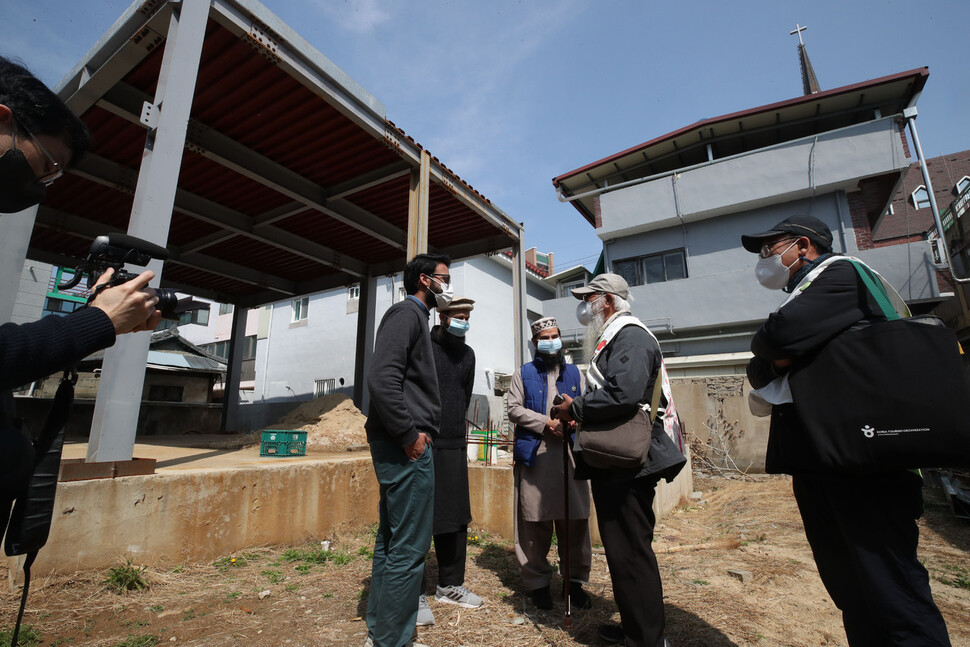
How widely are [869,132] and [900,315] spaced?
12764mm

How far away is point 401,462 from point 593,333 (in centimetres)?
150

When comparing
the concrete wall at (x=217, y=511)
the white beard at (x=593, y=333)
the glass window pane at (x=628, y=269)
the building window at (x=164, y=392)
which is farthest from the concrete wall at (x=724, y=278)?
the building window at (x=164, y=392)

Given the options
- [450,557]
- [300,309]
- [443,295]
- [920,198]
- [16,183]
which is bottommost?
[450,557]

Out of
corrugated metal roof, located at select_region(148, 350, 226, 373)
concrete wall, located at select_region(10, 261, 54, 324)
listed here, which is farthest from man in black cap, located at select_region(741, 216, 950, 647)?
concrete wall, located at select_region(10, 261, 54, 324)

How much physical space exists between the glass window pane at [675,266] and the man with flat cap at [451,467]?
1137 cm

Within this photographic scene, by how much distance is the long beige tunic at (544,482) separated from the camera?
130 inches

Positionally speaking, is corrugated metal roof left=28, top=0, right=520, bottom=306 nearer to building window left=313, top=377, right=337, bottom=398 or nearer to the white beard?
the white beard

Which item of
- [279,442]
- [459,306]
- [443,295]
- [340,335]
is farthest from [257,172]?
[340,335]

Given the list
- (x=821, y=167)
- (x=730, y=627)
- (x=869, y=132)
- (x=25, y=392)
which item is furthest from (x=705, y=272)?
(x=25, y=392)

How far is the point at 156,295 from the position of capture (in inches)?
61.5

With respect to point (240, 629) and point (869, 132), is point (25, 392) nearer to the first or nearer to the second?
point (240, 629)

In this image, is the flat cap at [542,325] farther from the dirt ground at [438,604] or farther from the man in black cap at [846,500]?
the dirt ground at [438,604]

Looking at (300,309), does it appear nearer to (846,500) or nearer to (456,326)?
(456,326)

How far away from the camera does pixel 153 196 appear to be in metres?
3.92
